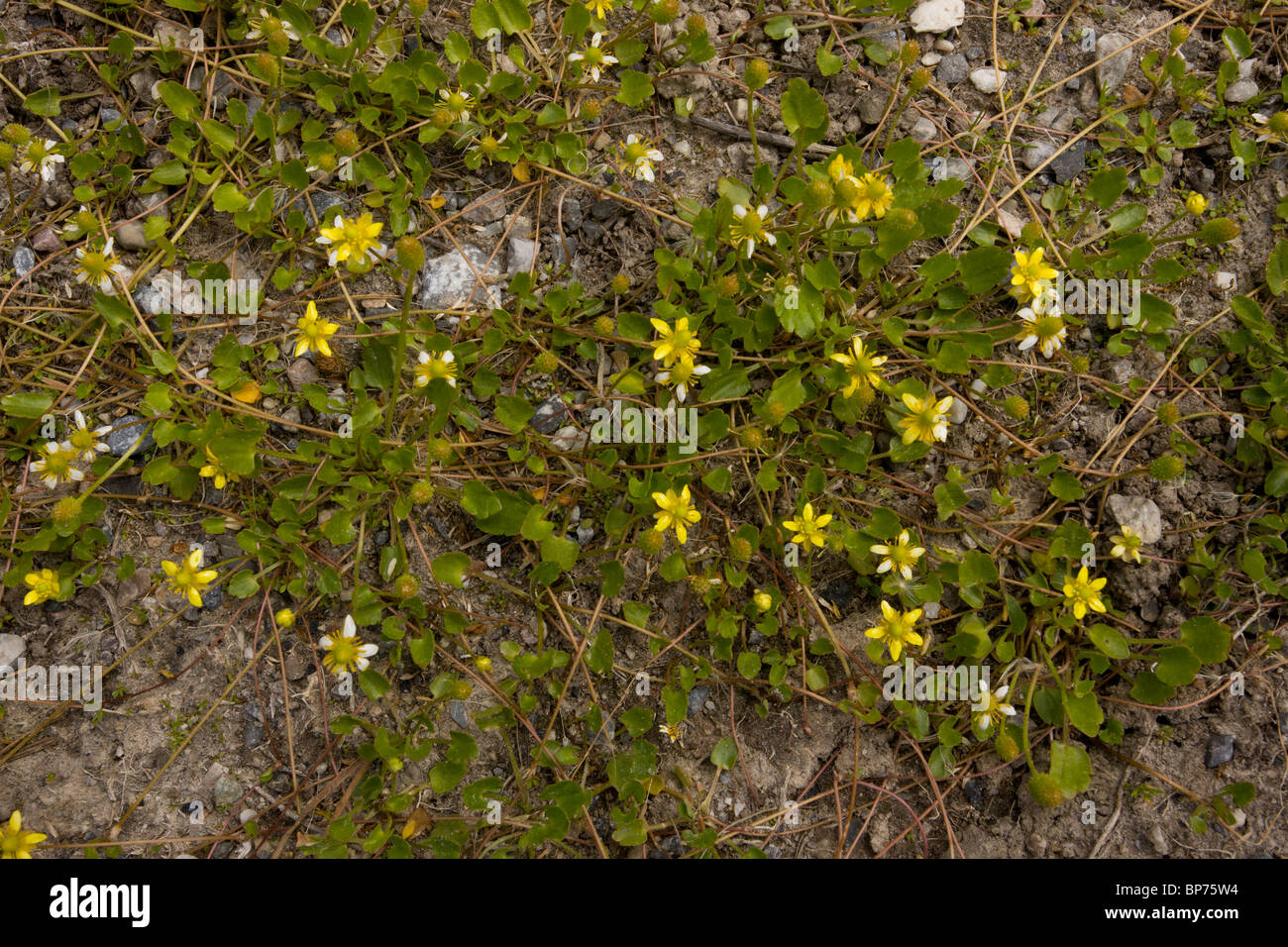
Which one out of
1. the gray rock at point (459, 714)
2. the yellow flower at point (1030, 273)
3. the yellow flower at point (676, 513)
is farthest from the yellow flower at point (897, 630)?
the gray rock at point (459, 714)

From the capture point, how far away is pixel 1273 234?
9.97 feet

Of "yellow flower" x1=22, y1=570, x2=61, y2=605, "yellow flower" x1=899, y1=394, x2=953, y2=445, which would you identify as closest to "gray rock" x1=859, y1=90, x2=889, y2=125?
"yellow flower" x1=899, y1=394, x2=953, y2=445

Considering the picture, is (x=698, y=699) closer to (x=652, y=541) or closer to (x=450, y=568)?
(x=652, y=541)

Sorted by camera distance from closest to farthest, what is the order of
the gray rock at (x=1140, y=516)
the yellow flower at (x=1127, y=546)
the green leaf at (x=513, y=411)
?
the green leaf at (x=513, y=411) → the yellow flower at (x=1127, y=546) → the gray rock at (x=1140, y=516)

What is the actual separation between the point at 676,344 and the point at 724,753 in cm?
146

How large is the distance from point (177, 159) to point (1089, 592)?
3.71 meters

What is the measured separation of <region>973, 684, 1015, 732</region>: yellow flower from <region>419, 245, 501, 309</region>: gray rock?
7.52 ft

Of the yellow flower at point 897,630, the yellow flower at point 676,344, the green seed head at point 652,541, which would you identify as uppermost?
the yellow flower at point 676,344

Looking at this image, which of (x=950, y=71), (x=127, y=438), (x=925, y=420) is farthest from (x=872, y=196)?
(x=127, y=438)

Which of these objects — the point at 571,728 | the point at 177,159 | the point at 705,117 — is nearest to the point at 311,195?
the point at 177,159

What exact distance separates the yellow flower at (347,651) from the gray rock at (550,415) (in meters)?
0.94

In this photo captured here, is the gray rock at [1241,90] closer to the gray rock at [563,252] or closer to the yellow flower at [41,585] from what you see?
the gray rock at [563,252]

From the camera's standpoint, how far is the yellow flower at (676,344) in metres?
2.57

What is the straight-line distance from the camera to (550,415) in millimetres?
2816
